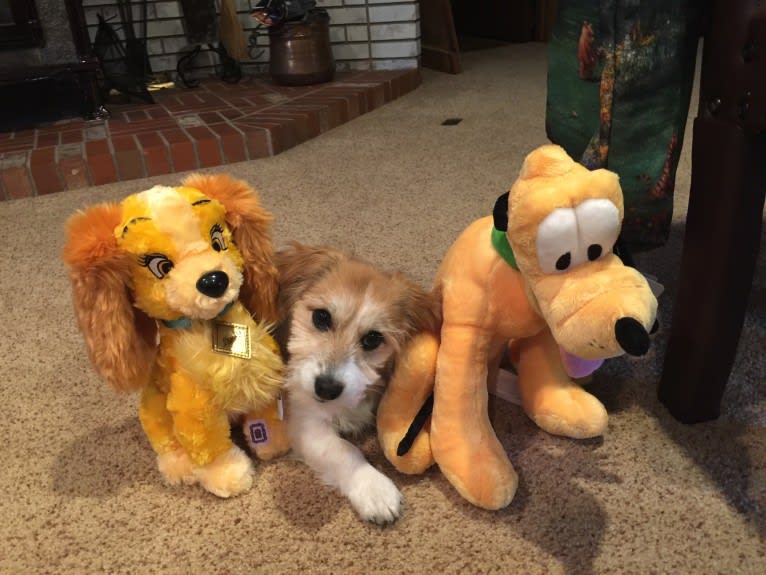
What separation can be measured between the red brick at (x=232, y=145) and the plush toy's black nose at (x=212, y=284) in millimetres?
1456

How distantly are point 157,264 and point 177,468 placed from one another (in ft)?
0.92

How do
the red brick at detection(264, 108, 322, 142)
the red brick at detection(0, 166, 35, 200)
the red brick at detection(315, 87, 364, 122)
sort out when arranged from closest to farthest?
the red brick at detection(0, 166, 35, 200) → the red brick at detection(264, 108, 322, 142) → the red brick at detection(315, 87, 364, 122)

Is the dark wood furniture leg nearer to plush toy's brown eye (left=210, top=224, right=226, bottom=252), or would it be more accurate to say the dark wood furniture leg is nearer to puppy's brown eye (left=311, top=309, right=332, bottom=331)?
puppy's brown eye (left=311, top=309, right=332, bottom=331)

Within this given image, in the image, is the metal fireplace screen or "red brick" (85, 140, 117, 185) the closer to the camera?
"red brick" (85, 140, 117, 185)

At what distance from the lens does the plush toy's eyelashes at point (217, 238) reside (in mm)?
720

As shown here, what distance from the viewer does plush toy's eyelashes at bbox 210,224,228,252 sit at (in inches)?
28.3

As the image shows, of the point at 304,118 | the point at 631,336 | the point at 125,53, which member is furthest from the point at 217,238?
the point at 125,53

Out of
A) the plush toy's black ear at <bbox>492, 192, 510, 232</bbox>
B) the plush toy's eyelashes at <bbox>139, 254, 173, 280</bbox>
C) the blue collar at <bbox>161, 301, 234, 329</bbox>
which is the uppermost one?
the plush toy's black ear at <bbox>492, 192, 510, 232</bbox>

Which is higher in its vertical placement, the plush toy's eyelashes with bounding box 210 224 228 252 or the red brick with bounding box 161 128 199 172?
the plush toy's eyelashes with bounding box 210 224 228 252

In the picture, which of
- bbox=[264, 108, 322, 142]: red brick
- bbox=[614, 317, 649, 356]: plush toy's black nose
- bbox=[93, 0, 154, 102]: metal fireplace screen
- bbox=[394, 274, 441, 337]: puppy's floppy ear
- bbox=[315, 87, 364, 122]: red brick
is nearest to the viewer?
bbox=[614, 317, 649, 356]: plush toy's black nose

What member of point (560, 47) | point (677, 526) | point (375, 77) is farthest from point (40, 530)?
point (375, 77)

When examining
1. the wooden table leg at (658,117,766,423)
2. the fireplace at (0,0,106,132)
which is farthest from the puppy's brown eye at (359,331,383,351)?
the fireplace at (0,0,106,132)

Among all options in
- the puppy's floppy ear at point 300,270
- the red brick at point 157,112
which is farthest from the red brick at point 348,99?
the puppy's floppy ear at point 300,270

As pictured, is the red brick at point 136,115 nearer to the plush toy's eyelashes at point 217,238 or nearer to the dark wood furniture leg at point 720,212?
the plush toy's eyelashes at point 217,238
